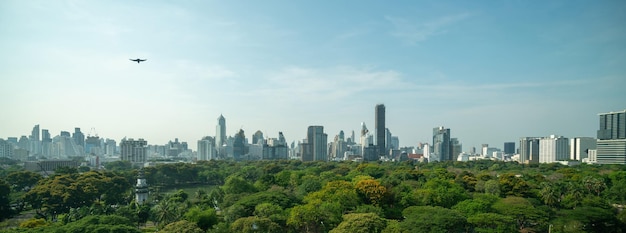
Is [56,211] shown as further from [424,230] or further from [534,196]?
[534,196]

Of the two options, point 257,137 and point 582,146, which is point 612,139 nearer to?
point 582,146

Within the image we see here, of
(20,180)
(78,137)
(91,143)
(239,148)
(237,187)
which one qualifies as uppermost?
(78,137)

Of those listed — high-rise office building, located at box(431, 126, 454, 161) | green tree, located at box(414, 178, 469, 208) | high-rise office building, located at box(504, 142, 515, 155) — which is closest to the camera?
green tree, located at box(414, 178, 469, 208)

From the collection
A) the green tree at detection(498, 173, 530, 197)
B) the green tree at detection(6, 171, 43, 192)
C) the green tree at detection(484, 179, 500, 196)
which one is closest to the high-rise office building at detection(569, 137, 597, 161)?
the green tree at detection(498, 173, 530, 197)

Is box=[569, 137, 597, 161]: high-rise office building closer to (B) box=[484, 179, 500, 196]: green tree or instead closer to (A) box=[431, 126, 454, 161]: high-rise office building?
(A) box=[431, 126, 454, 161]: high-rise office building

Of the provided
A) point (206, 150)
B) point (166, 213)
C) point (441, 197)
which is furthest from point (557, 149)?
point (206, 150)

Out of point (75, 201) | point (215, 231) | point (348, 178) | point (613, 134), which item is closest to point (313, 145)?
point (613, 134)
